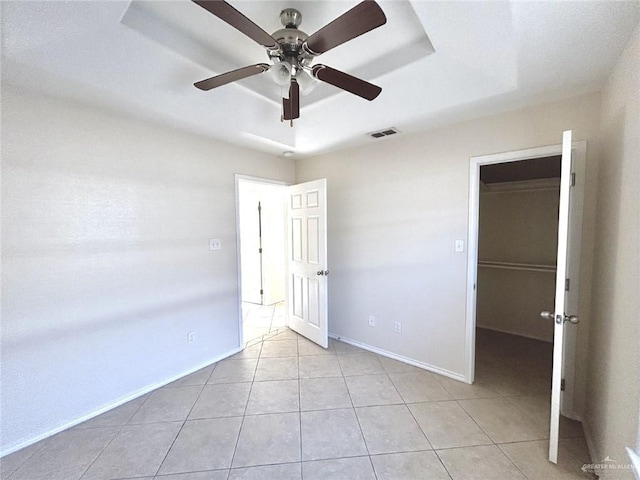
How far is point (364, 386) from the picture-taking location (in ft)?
8.10

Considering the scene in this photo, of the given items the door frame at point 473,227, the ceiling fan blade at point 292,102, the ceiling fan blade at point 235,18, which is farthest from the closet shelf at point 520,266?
the ceiling fan blade at point 235,18

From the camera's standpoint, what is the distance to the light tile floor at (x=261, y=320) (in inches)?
147

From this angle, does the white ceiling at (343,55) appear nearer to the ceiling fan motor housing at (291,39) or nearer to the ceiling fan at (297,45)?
the ceiling fan motor housing at (291,39)

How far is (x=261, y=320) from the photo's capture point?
429 centimetres

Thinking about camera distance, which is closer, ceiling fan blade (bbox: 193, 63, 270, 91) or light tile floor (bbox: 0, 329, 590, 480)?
ceiling fan blade (bbox: 193, 63, 270, 91)

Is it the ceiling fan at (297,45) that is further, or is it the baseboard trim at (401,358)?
the baseboard trim at (401,358)

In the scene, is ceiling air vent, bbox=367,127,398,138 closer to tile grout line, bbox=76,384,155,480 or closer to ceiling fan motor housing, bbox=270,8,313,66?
ceiling fan motor housing, bbox=270,8,313,66

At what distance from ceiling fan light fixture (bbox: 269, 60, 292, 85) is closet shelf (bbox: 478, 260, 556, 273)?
354 centimetres

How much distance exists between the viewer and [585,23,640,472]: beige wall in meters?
1.23

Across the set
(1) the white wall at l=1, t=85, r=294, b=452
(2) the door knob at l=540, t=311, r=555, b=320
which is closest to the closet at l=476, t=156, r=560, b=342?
(2) the door knob at l=540, t=311, r=555, b=320

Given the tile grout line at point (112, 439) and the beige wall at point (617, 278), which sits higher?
the beige wall at point (617, 278)

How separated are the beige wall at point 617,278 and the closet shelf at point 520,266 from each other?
5.61 ft

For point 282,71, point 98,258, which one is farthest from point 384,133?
point 98,258

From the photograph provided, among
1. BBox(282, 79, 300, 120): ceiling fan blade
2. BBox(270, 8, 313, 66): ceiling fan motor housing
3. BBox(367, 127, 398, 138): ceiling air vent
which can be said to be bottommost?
BBox(282, 79, 300, 120): ceiling fan blade
